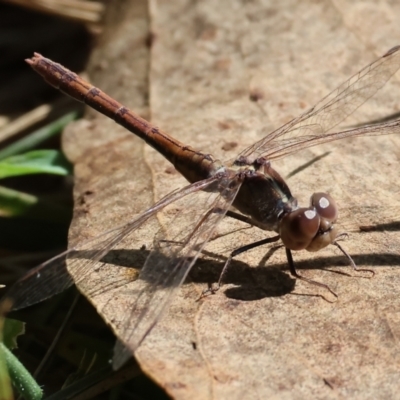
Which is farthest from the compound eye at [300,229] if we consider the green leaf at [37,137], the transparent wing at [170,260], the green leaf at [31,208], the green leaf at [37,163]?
the green leaf at [37,137]

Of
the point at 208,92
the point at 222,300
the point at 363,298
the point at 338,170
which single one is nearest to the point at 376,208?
the point at 338,170

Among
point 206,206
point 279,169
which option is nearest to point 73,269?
point 206,206

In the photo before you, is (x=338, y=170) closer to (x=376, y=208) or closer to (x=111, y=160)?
(x=376, y=208)

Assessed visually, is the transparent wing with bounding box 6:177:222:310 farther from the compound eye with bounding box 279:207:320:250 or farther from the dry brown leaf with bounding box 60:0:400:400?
the compound eye with bounding box 279:207:320:250

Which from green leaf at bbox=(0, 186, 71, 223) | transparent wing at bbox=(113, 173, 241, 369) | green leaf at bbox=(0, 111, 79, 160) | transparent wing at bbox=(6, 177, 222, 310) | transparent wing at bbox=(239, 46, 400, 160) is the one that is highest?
green leaf at bbox=(0, 111, 79, 160)

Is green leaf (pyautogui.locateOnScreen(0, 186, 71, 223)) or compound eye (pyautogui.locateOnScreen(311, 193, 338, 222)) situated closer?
compound eye (pyautogui.locateOnScreen(311, 193, 338, 222))

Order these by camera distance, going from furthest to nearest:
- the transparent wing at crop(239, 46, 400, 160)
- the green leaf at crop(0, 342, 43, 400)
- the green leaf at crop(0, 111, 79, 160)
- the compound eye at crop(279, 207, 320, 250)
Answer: the green leaf at crop(0, 111, 79, 160), the transparent wing at crop(239, 46, 400, 160), the compound eye at crop(279, 207, 320, 250), the green leaf at crop(0, 342, 43, 400)

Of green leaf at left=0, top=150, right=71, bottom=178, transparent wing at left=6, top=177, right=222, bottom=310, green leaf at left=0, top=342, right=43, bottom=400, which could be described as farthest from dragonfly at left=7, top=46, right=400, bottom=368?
green leaf at left=0, top=150, right=71, bottom=178

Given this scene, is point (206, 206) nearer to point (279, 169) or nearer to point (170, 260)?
point (170, 260)
